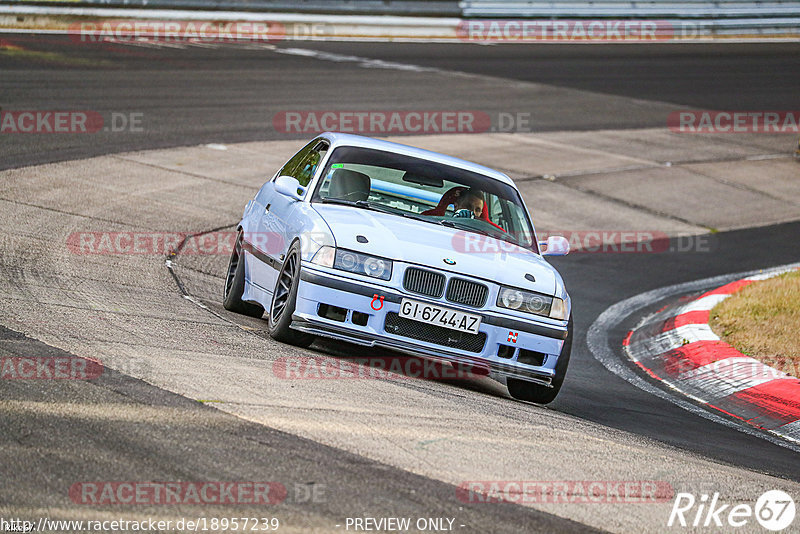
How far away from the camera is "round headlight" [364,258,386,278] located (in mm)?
6629

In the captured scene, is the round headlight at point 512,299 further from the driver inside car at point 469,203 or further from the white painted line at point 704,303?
the white painted line at point 704,303

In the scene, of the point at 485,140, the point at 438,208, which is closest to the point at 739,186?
the point at 485,140

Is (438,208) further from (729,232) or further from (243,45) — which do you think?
(243,45)

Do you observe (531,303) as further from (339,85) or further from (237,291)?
(339,85)

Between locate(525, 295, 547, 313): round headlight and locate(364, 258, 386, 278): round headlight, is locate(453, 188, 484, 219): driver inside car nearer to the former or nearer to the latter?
locate(525, 295, 547, 313): round headlight

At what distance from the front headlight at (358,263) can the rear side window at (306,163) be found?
1.50 m

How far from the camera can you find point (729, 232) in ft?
47.0

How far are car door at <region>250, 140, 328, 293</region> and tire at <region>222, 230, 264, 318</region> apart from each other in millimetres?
318

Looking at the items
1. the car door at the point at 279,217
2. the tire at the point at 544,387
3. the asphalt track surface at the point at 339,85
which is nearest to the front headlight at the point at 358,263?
the car door at the point at 279,217

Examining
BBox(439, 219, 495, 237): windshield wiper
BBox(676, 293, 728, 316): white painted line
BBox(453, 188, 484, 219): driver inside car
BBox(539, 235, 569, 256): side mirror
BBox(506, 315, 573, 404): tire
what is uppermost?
BBox(453, 188, 484, 219): driver inside car

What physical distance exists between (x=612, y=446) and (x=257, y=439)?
193 centimetres

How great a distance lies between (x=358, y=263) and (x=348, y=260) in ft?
0.21

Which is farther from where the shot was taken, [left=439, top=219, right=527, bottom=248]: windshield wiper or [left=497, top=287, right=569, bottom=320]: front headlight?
[left=439, top=219, right=527, bottom=248]: windshield wiper

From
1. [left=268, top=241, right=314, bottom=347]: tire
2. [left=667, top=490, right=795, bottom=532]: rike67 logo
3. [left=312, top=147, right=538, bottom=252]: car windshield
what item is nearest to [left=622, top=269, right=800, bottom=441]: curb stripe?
[left=312, top=147, right=538, bottom=252]: car windshield
